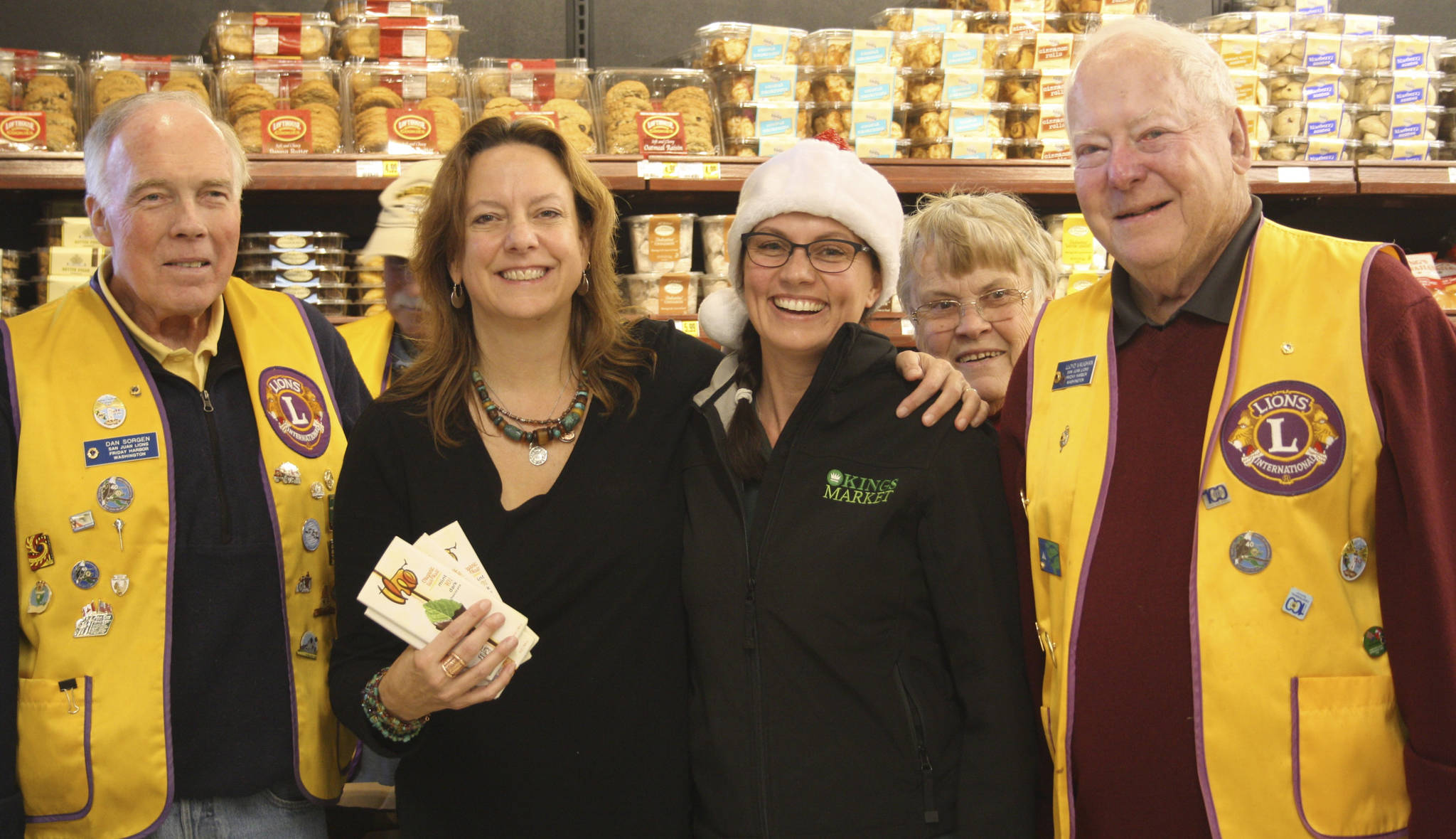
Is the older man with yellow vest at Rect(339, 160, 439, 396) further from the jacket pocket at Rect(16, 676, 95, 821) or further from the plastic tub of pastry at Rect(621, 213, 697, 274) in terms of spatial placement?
the jacket pocket at Rect(16, 676, 95, 821)

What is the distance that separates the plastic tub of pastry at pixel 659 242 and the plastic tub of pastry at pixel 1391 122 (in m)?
2.69

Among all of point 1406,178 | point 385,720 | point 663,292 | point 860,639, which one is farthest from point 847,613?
point 1406,178

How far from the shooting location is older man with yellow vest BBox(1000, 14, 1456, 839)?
150 centimetres

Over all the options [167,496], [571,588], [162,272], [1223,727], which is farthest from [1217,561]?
[162,272]

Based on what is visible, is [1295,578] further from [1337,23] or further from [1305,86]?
[1337,23]

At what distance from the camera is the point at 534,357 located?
2.08m

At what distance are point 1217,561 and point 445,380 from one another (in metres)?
1.34

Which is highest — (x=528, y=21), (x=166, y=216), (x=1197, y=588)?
(x=528, y=21)

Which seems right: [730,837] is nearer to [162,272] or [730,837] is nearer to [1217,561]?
[1217,561]

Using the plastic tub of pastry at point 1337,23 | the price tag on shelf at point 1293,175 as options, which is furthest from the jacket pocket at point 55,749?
the plastic tub of pastry at point 1337,23

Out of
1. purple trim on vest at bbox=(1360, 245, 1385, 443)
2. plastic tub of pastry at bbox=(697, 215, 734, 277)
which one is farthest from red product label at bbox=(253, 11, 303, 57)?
purple trim on vest at bbox=(1360, 245, 1385, 443)

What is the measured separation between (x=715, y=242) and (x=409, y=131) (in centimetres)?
110

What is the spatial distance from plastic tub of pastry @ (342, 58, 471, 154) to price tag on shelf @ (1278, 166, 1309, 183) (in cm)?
299

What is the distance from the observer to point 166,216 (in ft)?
6.70
